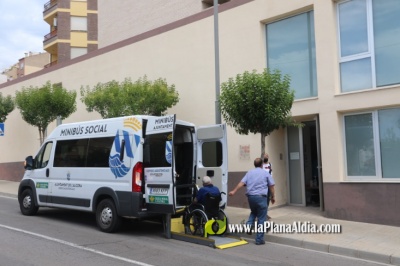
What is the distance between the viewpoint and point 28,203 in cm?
1123

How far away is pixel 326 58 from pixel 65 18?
32237 mm

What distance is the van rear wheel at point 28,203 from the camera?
36.5 ft

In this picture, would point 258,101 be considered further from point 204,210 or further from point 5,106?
point 5,106

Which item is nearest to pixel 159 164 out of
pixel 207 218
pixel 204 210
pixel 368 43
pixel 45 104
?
pixel 204 210

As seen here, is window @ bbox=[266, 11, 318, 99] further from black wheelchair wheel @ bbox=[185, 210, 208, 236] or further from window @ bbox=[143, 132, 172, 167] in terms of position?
black wheelchair wheel @ bbox=[185, 210, 208, 236]

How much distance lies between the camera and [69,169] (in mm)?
10109

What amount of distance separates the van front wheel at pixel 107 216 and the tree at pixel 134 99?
5005mm

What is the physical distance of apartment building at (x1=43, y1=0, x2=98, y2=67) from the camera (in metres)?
37.4

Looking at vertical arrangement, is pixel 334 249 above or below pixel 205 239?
below

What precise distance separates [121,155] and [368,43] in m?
6.85

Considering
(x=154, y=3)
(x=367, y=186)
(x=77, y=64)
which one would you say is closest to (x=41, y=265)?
(x=367, y=186)

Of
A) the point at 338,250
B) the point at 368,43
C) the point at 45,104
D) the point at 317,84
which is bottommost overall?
the point at 338,250

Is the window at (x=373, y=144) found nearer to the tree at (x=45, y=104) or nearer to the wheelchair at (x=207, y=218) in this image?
the wheelchair at (x=207, y=218)

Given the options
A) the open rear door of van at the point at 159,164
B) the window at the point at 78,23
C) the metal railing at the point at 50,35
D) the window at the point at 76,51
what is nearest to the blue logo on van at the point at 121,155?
the open rear door of van at the point at 159,164
